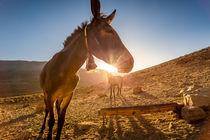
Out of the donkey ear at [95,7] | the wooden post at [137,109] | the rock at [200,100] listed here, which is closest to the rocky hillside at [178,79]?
the rock at [200,100]

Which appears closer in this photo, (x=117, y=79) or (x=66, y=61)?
(x=66, y=61)

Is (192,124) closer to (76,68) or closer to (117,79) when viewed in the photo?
(76,68)

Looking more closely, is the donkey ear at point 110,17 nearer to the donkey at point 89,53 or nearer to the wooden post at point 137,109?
the donkey at point 89,53

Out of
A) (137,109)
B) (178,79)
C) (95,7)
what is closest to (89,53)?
(95,7)

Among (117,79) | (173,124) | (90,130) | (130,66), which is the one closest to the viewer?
(130,66)

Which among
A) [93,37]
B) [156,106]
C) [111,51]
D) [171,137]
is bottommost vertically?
[171,137]

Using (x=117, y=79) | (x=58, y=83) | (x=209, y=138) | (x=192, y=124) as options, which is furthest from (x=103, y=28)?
(x=117, y=79)

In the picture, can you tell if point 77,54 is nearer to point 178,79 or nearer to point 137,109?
point 137,109

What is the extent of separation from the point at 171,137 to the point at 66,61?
2994 mm

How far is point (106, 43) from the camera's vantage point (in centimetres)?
220

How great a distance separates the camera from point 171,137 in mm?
2689

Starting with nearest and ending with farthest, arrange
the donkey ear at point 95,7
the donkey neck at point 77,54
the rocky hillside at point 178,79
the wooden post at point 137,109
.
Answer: the donkey ear at point 95,7 < the donkey neck at point 77,54 < the wooden post at point 137,109 < the rocky hillside at point 178,79

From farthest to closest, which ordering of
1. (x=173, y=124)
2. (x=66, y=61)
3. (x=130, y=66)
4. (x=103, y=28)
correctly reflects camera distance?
(x=173, y=124)
(x=66, y=61)
(x=103, y=28)
(x=130, y=66)

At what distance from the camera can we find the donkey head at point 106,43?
6.74 ft
